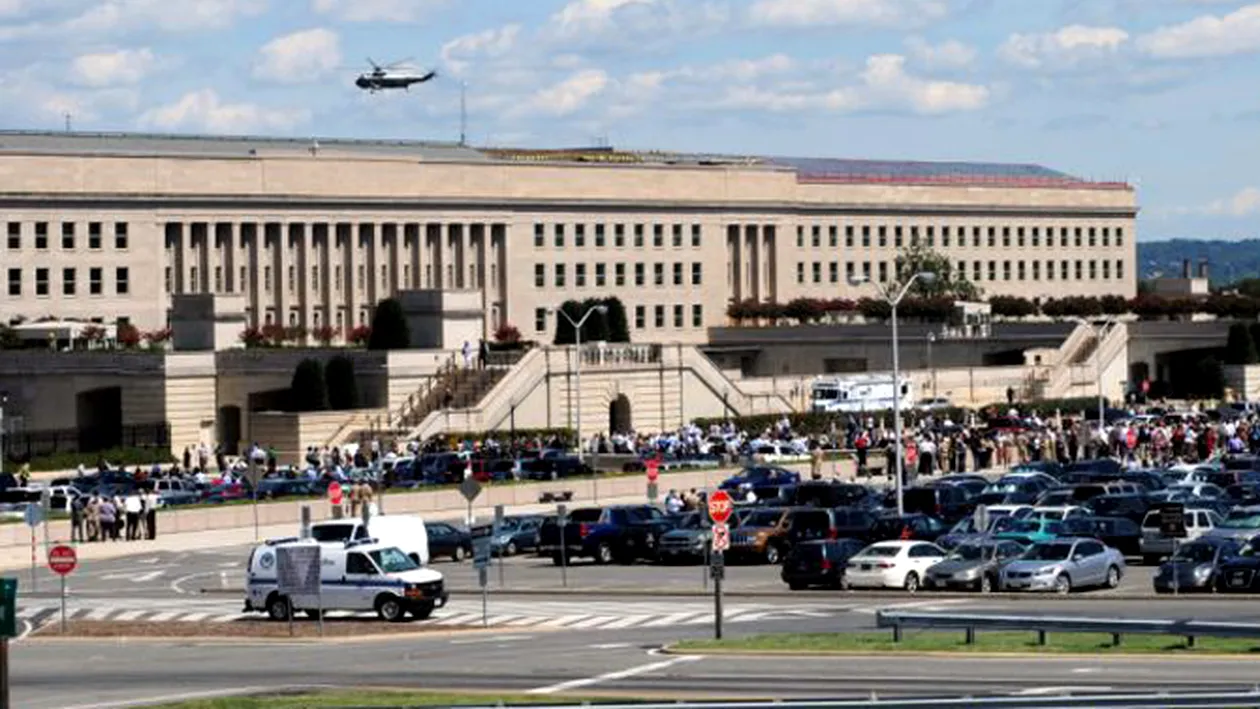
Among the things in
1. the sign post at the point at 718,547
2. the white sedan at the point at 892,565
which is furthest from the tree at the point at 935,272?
the sign post at the point at 718,547

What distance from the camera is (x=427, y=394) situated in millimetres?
116625

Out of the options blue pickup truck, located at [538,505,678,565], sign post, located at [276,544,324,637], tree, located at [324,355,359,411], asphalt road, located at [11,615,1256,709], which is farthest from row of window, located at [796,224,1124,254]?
asphalt road, located at [11,615,1256,709]

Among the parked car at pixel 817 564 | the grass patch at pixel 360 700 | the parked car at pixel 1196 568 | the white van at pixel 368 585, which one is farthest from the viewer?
the parked car at pixel 817 564

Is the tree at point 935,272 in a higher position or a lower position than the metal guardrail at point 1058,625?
higher

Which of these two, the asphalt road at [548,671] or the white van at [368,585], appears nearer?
the asphalt road at [548,671]

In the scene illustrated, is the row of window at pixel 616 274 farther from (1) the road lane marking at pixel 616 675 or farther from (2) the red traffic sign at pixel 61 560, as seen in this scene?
(1) the road lane marking at pixel 616 675

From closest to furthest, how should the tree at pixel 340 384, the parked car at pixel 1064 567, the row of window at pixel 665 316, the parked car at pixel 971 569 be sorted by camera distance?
1. the parked car at pixel 1064 567
2. the parked car at pixel 971 569
3. the tree at pixel 340 384
4. the row of window at pixel 665 316

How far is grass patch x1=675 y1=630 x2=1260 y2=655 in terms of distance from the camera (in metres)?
44.9

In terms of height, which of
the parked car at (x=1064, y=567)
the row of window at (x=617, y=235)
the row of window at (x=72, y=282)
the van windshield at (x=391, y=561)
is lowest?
the parked car at (x=1064, y=567)

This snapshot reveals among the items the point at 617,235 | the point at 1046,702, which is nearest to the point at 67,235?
the point at 617,235

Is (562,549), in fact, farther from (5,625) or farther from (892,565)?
(5,625)

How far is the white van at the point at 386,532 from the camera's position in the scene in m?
65.8

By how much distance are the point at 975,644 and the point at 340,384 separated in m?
68.6

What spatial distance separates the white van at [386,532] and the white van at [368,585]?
7.13 m
